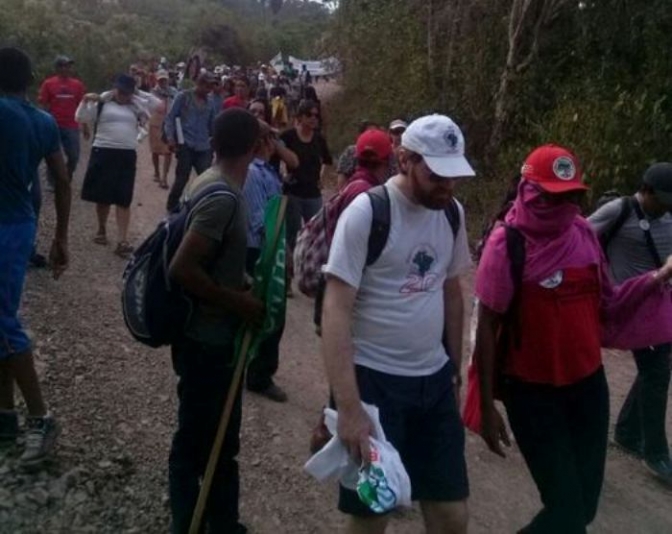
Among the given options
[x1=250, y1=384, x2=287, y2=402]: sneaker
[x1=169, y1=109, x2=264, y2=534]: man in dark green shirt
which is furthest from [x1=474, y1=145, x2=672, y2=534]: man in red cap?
[x1=250, y1=384, x2=287, y2=402]: sneaker

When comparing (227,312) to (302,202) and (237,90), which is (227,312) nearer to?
(302,202)

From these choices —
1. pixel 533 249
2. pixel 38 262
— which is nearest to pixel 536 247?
pixel 533 249

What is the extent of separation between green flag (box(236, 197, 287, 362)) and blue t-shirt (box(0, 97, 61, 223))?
137 cm

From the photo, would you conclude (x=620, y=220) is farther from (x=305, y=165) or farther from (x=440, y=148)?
(x=305, y=165)

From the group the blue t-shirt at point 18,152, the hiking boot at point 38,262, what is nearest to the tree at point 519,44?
the hiking boot at point 38,262

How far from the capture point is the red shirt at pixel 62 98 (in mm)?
11203

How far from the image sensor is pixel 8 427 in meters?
4.58

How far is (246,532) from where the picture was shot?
4.27m

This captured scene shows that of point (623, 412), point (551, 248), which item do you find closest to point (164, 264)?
point (551, 248)

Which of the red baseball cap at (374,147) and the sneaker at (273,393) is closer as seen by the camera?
the red baseball cap at (374,147)

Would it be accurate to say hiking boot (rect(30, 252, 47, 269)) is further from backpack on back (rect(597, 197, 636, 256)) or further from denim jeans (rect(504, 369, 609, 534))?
denim jeans (rect(504, 369, 609, 534))

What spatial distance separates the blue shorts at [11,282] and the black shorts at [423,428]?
1894mm

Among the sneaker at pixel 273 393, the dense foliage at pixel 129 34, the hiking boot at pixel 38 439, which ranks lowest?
the dense foliage at pixel 129 34

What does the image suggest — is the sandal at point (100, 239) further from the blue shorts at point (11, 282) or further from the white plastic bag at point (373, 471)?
the white plastic bag at point (373, 471)
